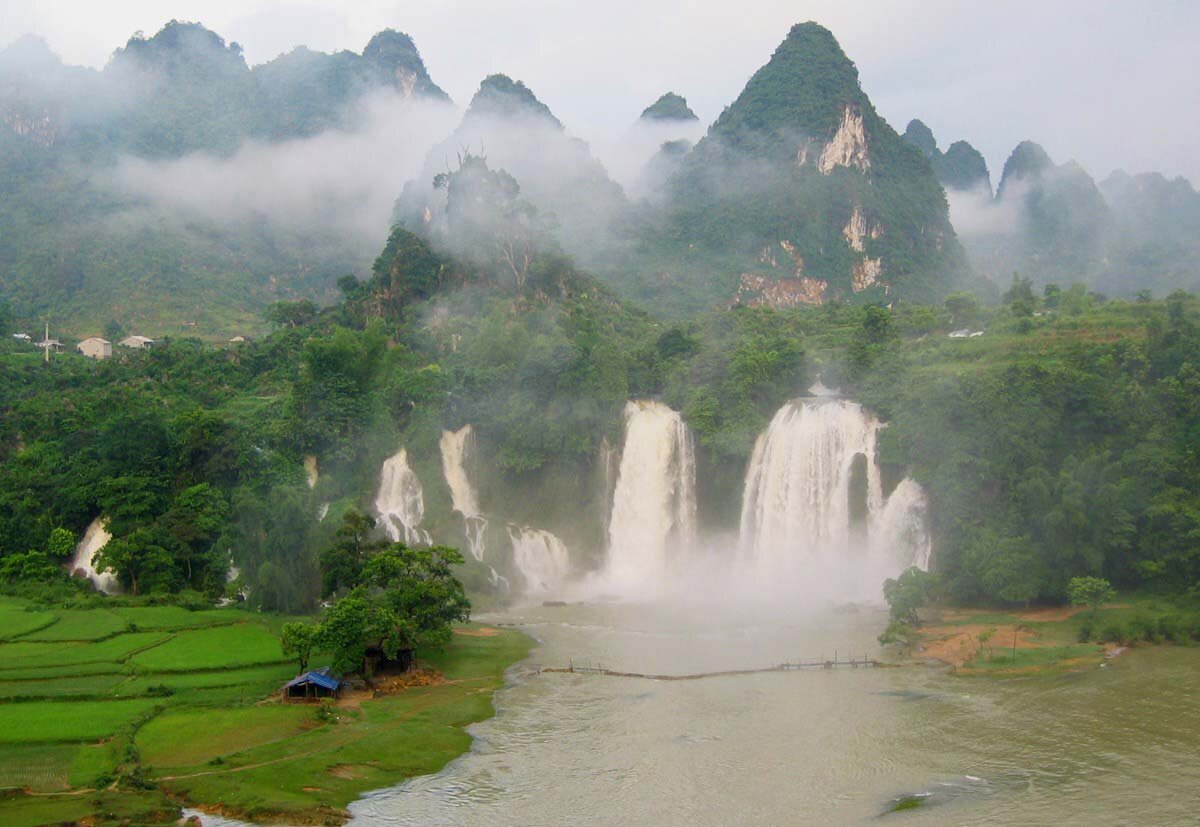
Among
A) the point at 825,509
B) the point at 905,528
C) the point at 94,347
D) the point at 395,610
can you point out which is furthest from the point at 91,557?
the point at 94,347

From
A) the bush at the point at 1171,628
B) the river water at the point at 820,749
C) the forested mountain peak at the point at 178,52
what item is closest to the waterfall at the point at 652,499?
the river water at the point at 820,749

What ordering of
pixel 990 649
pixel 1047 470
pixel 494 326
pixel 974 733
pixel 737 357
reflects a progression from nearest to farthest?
pixel 974 733 → pixel 990 649 → pixel 1047 470 → pixel 737 357 → pixel 494 326

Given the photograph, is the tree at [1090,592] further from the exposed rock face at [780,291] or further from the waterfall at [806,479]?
the exposed rock face at [780,291]

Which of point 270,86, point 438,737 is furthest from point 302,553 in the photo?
point 270,86

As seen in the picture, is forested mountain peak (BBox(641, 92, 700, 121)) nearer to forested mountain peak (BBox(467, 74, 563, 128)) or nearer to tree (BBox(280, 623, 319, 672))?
forested mountain peak (BBox(467, 74, 563, 128))

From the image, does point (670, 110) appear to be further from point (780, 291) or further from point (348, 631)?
point (348, 631)

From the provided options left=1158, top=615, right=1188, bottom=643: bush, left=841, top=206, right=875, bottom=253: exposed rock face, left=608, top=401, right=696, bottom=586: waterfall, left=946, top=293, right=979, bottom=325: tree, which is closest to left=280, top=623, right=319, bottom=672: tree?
left=608, top=401, right=696, bottom=586: waterfall

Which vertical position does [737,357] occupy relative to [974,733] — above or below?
above

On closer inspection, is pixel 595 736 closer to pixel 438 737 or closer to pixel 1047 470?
pixel 438 737
